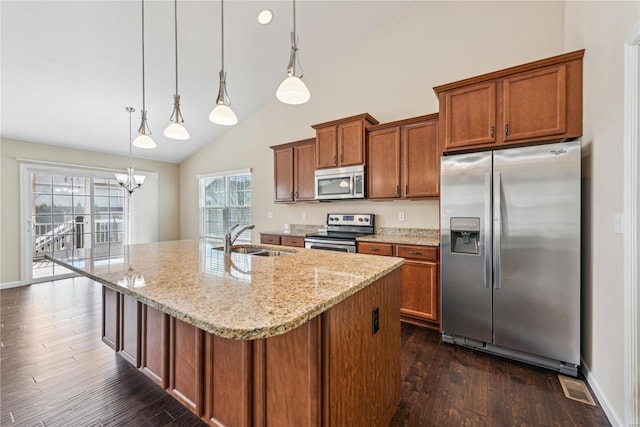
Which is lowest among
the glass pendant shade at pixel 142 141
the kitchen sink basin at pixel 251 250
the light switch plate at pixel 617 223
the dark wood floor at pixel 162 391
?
the dark wood floor at pixel 162 391

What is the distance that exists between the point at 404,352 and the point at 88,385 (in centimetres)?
240

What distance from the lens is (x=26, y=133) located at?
4.00m

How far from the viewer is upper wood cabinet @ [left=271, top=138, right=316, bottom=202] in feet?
12.7

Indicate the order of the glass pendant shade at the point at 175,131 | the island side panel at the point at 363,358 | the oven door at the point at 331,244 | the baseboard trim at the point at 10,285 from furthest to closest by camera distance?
the baseboard trim at the point at 10,285
the oven door at the point at 331,244
the glass pendant shade at the point at 175,131
the island side panel at the point at 363,358

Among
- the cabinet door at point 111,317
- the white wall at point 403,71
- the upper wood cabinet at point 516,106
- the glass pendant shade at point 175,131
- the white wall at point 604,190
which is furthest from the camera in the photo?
the white wall at point 403,71

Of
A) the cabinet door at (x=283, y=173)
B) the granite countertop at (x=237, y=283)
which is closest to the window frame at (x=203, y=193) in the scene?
the cabinet door at (x=283, y=173)

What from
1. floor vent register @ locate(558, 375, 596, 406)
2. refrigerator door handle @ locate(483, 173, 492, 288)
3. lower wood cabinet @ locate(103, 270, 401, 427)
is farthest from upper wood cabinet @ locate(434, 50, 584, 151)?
floor vent register @ locate(558, 375, 596, 406)

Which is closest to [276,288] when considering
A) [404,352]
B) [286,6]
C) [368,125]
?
[404,352]

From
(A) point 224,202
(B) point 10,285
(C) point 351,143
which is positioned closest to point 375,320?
(C) point 351,143

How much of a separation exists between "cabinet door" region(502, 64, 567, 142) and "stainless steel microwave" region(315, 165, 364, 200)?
5.15ft

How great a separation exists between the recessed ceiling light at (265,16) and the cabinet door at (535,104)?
254 centimetres

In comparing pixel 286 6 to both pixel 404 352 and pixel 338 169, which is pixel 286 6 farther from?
pixel 404 352

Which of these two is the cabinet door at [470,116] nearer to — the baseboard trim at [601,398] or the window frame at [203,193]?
the baseboard trim at [601,398]

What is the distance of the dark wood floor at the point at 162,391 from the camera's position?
60.8 inches
